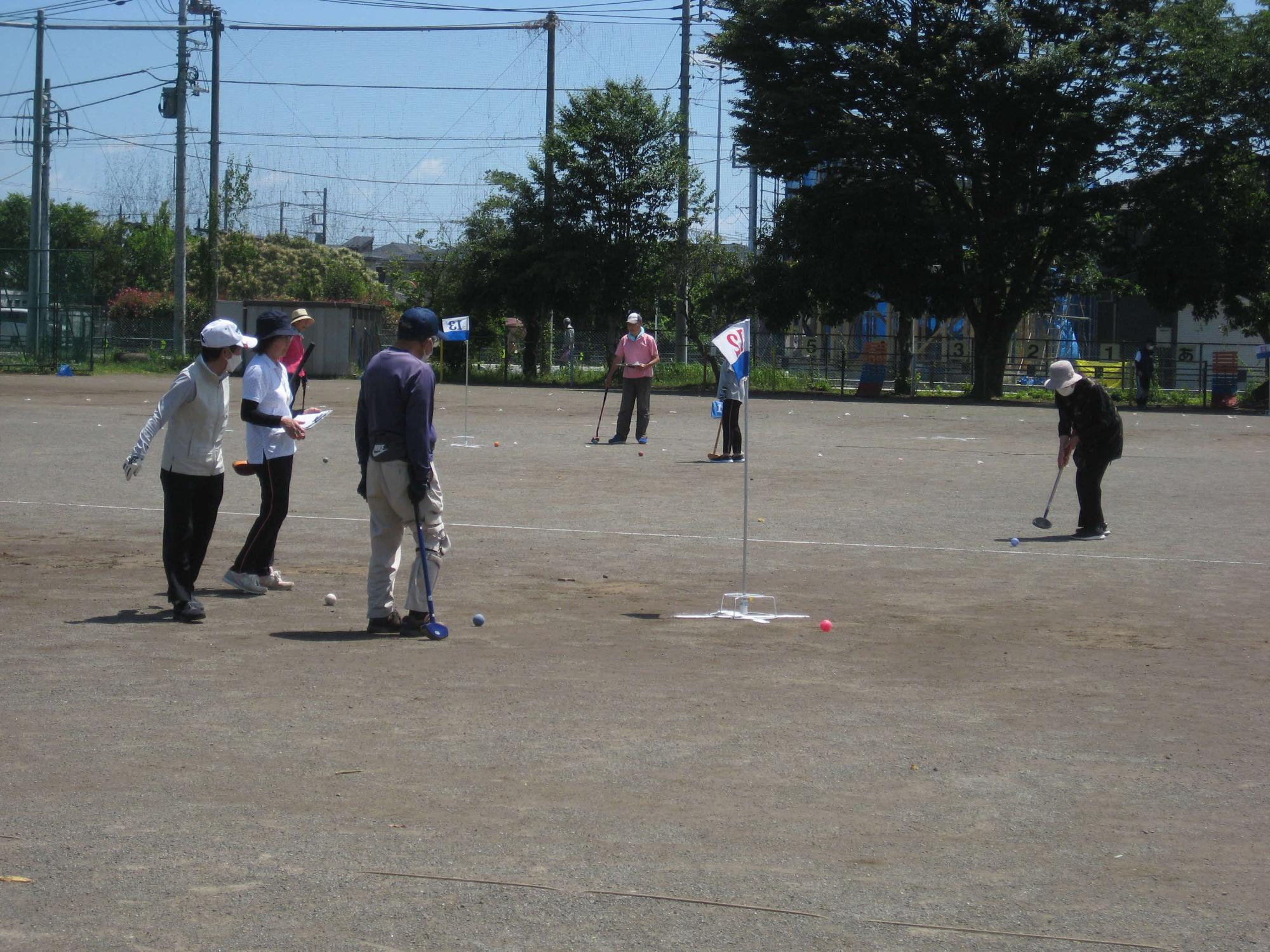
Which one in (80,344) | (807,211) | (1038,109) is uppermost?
(1038,109)

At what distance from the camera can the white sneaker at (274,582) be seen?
981cm

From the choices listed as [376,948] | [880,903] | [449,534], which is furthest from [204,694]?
[449,534]

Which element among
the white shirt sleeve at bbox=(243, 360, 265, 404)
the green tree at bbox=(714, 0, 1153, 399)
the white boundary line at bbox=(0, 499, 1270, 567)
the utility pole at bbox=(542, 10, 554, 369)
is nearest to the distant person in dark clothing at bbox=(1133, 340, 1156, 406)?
the green tree at bbox=(714, 0, 1153, 399)

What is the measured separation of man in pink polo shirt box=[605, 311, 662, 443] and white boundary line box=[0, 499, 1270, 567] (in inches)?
337

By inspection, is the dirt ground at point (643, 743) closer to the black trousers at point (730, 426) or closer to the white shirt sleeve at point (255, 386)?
the white shirt sleeve at point (255, 386)

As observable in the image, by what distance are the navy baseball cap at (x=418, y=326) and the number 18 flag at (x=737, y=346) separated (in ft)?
7.47

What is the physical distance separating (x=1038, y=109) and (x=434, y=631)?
37.0 m

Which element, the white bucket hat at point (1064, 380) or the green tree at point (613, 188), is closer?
the white bucket hat at point (1064, 380)

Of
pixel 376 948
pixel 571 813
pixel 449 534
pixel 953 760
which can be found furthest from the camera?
pixel 449 534

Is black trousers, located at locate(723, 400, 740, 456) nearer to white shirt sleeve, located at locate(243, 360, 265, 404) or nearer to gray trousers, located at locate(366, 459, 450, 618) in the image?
white shirt sleeve, located at locate(243, 360, 265, 404)

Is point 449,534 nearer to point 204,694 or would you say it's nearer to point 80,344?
point 204,694

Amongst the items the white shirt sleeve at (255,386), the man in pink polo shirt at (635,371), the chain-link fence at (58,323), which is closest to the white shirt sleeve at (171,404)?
the white shirt sleeve at (255,386)

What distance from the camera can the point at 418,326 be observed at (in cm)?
838

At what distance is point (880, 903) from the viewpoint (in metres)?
4.35
